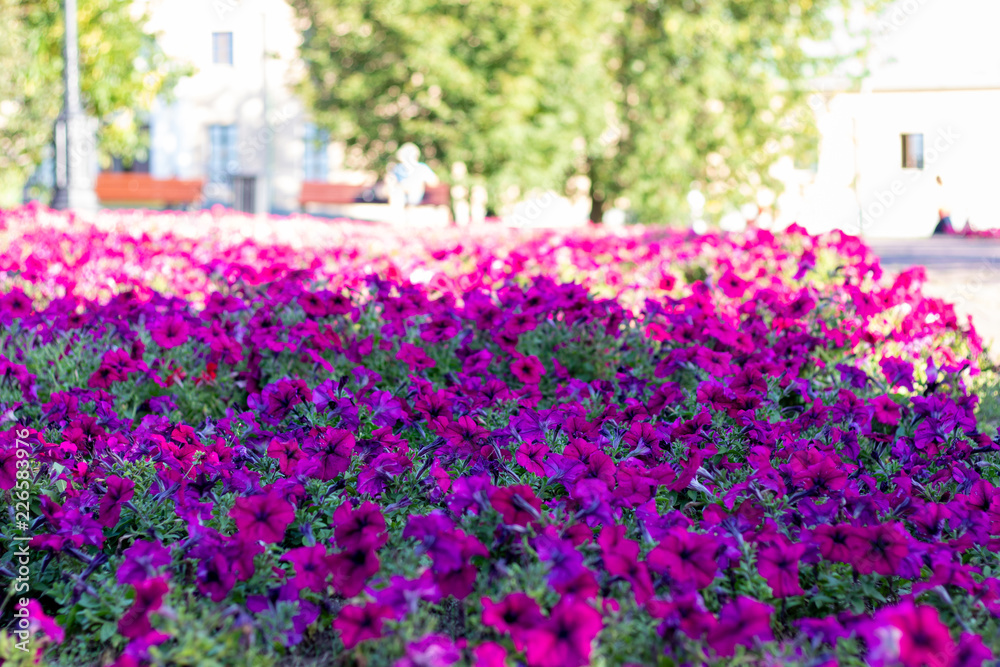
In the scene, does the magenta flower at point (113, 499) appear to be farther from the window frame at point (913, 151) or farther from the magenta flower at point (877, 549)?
the window frame at point (913, 151)

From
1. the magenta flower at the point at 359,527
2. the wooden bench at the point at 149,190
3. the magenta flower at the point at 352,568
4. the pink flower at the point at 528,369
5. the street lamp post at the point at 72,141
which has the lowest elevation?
the magenta flower at the point at 352,568

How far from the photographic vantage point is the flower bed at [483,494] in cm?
169

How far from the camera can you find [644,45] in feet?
66.9

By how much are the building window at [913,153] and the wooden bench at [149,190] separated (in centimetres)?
2514

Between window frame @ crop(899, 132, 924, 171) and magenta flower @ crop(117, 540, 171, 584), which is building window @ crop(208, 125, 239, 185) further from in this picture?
magenta flower @ crop(117, 540, 171, 584)

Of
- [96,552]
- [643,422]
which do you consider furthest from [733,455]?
[96,552]

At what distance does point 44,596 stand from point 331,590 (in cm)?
78

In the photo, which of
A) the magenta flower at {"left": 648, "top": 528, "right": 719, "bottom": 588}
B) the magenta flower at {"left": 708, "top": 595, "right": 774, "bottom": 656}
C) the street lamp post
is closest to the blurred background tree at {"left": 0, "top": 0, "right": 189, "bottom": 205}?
the street lamp post

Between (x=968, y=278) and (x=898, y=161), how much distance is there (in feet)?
78.8

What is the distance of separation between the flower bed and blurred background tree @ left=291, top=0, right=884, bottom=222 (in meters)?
13.6

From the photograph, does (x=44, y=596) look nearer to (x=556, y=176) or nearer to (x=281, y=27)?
(x=556, y=176)

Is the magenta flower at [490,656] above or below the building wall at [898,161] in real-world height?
below

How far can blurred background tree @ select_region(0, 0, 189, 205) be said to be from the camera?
41.9ft

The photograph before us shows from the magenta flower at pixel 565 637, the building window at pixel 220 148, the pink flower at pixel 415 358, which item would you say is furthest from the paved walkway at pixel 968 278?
the building window at pixel 220 148
